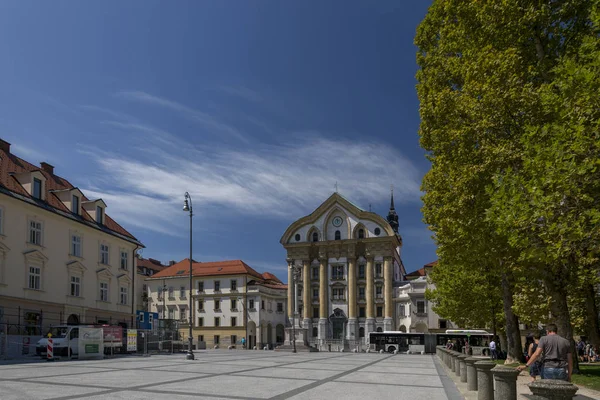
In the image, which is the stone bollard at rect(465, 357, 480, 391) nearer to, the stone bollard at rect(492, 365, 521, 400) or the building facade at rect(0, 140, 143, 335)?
the stone bollard at rect(492, 365, 521, 400)

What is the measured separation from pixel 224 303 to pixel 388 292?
88.0 ft

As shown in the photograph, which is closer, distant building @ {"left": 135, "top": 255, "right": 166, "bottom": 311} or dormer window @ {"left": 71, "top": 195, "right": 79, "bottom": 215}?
dormer window @ {"left": 71, "top": 195, "right": 79, "bottom": 215}

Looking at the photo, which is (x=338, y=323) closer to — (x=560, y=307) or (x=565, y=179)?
(x=560, y=307)

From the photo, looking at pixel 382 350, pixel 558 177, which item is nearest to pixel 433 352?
pixel 382 350

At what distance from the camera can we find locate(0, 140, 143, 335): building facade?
1334 inches

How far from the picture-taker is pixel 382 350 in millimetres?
67312

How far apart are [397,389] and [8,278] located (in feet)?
90.2

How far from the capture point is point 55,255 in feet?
126

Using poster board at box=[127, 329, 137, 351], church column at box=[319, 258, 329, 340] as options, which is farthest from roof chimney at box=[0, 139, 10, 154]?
church column at box=[319, 258, 329, 340]

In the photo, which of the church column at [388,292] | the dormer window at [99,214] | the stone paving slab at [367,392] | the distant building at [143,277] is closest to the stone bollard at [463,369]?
the stone paving slab at [367,392]

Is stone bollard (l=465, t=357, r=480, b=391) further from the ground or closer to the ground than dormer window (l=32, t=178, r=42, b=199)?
closer to the ground

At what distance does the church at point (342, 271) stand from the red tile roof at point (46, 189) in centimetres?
4242

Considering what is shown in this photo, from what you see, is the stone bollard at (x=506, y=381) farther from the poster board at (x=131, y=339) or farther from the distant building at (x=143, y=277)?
the distant building at (x=143, y=277)

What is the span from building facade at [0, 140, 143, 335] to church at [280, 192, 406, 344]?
1676 inches
